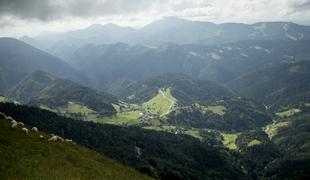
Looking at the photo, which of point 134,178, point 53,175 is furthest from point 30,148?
point 134,178

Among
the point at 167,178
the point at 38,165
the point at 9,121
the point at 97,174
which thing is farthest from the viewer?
the point at 167,178

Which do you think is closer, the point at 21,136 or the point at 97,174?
the point at 97,174

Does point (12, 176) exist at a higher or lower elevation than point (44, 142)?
higher

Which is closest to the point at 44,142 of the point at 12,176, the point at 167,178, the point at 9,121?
the point at 9,121

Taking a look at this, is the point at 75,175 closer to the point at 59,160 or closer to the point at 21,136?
the point at 59,160

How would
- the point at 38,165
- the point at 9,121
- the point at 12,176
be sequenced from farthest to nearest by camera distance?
1. the point at 9,121
2. the point at 38,165
3. the point at 12,176

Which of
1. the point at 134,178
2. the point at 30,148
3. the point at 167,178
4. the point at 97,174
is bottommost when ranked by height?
the point at 167,178

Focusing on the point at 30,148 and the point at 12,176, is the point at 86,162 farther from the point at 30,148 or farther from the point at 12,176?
the point at 12,176
